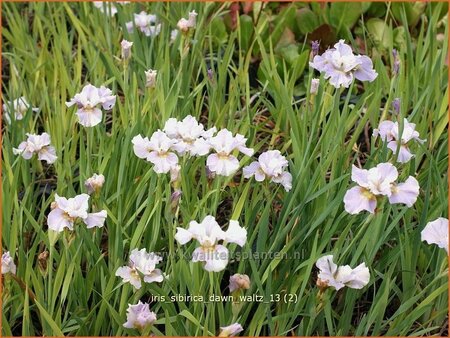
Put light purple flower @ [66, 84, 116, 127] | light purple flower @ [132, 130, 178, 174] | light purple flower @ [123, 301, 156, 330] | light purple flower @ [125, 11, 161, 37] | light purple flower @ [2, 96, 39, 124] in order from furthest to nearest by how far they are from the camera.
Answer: light purple flower @ [125, 11, 161, 37]
light purple flower @ [2, 96, 39, 124]
light purple flower @ [66, 84, 116, 127]
light purple flower @ [132, 130, 178, 174]
light purple flower @ [123, 301, 156, 330]

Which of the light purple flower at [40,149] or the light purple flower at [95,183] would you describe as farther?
the light purple flower at [40,149]

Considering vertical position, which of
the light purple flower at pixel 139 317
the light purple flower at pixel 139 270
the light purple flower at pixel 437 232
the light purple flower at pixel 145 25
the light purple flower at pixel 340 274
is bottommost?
the light purple flower at pixel 139 317

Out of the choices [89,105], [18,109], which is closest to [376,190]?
[89,105]

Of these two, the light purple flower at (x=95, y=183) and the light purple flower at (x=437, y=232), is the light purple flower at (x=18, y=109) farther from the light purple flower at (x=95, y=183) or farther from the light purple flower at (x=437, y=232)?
the light purple flower at (x=437, y=232)

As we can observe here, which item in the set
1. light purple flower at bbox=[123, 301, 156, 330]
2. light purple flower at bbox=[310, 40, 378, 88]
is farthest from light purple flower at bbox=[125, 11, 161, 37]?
light purple flower at bbox=[123, 301, 156, 330]

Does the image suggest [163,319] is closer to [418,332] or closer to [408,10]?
[418,332]

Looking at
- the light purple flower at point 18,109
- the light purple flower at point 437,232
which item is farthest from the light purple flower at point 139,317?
the light purple flower at point 18,109

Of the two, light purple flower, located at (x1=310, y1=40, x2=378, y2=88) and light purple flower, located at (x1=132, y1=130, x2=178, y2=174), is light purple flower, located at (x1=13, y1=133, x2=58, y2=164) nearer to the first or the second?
light purple flower, located at (x1=132, y1=130, x2=178, y2=174)
